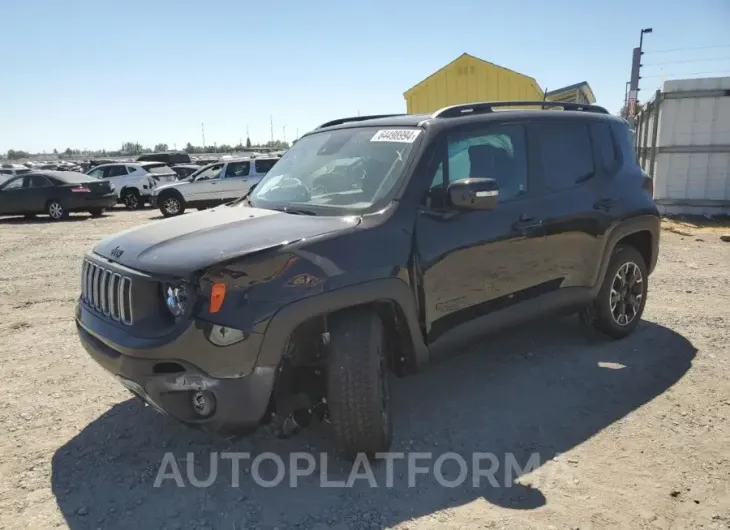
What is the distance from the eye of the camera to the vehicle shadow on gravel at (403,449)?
112 inches

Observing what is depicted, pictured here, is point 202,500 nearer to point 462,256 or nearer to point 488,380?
point 462,256

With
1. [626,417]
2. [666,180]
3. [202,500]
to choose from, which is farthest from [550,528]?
[666,180]

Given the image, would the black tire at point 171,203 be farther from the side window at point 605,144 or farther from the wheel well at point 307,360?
the wheel well at point 307,360

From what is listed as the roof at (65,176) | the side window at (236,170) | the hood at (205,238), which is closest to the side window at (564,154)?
the hood at (205,238)

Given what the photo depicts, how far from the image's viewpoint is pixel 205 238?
122 inches

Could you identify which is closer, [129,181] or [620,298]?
[620,298]

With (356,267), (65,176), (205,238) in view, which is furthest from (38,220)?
(356,267)

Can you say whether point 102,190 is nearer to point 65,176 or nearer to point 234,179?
point 65,176

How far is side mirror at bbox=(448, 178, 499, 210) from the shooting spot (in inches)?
130

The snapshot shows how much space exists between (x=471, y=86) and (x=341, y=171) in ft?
49.5

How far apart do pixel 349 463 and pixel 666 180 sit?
11.7 meters

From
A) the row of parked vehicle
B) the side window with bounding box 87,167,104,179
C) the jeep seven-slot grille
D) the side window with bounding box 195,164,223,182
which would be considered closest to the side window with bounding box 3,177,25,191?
the row of parked vehicle

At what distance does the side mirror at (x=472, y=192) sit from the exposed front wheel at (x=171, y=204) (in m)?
15.3

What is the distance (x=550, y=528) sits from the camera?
8.71 ft
